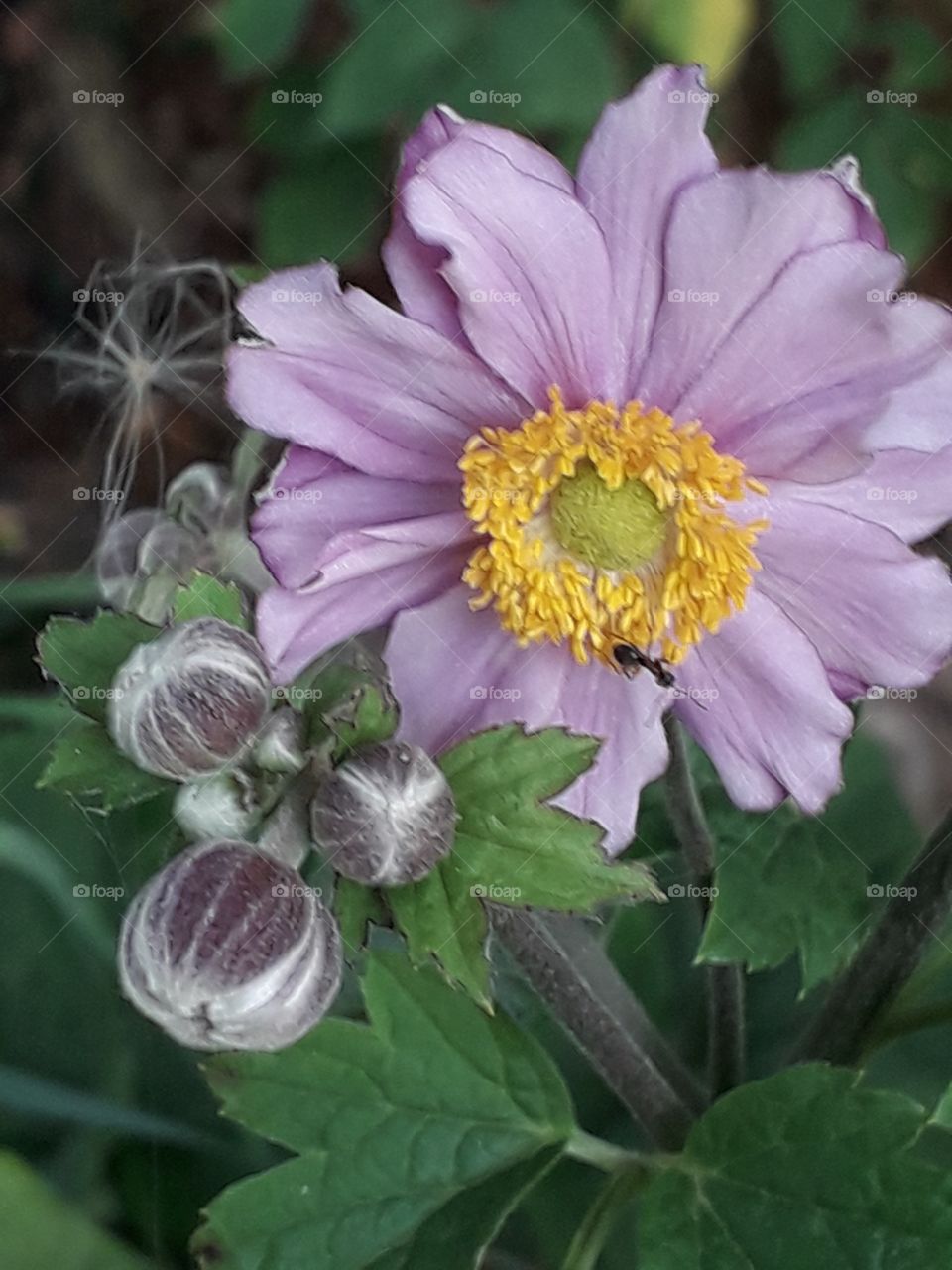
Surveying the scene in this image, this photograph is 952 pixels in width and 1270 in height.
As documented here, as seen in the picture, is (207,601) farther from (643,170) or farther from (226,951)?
(643,170)

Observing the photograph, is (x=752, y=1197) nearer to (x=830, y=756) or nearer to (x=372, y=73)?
(x=830, y=756)

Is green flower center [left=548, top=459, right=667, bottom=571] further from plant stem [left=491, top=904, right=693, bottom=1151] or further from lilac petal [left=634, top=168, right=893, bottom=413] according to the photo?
plant stem [left=491, top=904, right=693, bottom=1151]

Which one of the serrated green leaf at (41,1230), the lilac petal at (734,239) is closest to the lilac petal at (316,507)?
the lilac petal at (734,239)

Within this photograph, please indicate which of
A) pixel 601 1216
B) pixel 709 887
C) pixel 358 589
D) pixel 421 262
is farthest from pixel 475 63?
pixel 601 1216

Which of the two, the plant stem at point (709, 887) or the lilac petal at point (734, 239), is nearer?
the lilac petal at point (734, 239)

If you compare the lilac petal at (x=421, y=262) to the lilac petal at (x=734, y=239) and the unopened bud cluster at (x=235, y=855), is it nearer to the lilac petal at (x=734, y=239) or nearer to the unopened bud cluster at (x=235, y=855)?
the lilac petal at (x=734, y=239)

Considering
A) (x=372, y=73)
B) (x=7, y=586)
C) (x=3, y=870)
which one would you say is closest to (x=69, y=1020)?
(x=3, y=870)
